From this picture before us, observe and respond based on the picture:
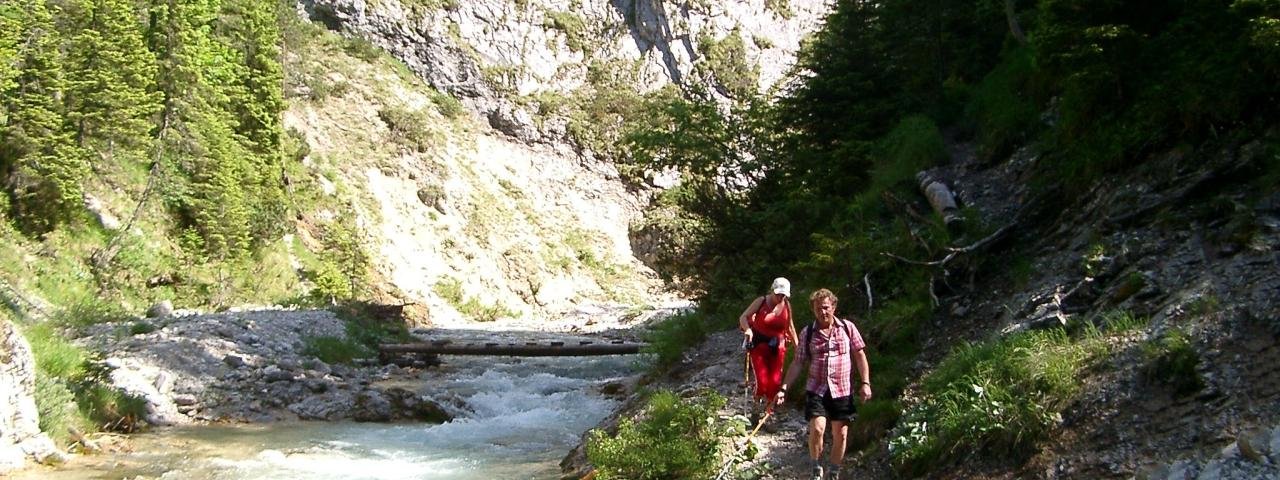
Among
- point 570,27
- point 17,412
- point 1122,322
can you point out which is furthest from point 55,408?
point 570,27

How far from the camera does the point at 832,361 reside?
592cm

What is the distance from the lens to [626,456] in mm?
6660

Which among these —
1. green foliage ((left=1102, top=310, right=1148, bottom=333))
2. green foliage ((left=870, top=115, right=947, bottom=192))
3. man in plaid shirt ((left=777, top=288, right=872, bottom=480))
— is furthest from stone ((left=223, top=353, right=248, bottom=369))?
green foliage ((left=1102, top=310, right=1148, bottom=333))

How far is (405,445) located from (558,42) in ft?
159

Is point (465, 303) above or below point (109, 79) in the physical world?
below

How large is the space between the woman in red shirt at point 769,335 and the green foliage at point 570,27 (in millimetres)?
51470

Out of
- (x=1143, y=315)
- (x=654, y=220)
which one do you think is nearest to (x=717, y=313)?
(x=1143, y=315)

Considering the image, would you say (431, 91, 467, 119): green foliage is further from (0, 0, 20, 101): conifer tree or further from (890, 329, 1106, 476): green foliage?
(890, 329, 1106, 476): green foliage

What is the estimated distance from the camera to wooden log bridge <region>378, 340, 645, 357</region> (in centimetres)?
1709

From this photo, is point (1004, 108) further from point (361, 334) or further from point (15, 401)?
point (361, 334)

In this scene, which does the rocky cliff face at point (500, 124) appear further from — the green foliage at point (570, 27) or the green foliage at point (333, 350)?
the green foliage at point (333, 350)

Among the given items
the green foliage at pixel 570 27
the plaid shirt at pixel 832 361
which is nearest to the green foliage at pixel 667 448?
the plaid shirt at pixel 832 361

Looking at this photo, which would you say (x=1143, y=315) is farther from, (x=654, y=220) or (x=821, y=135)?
(x=654, y=220)

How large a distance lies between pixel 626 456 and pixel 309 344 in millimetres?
10241
